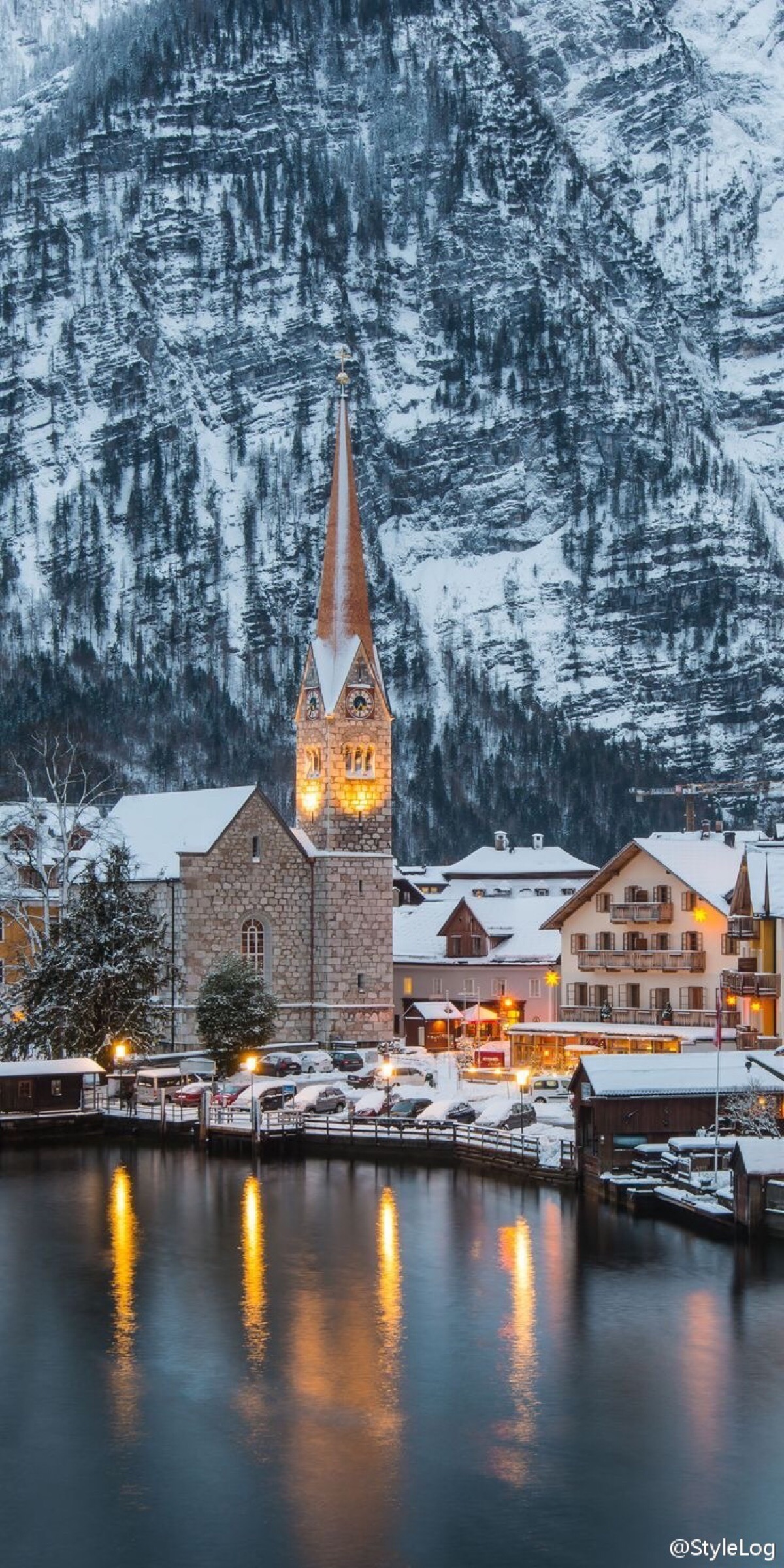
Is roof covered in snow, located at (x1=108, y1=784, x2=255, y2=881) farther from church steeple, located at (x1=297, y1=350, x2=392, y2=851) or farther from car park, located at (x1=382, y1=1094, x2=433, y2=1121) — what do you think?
car park, located at (x1=382, y1=1094, x2=433, y2=1121)

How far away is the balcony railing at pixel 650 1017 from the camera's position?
247 ft

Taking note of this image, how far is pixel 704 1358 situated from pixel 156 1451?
37.1 feet

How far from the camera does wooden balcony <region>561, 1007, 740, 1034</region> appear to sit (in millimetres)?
75188

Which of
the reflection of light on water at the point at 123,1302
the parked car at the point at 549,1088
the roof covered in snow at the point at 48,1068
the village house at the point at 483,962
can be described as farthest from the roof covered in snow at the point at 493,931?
the reflection of light on water at the point at 123,1302

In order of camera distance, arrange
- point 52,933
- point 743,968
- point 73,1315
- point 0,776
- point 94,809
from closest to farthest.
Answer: point 73,1315 < point 743,968 < point 52,933 < point 94,809 < point 0,776

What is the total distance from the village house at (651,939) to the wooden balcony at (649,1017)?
0.03 metres

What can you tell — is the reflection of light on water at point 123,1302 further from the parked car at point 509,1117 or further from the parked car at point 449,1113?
the parked car at point 509,1117

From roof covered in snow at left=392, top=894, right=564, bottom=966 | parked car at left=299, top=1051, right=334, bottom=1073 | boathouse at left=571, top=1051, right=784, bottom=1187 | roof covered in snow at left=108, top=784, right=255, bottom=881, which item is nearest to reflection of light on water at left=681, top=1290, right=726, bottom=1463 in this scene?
boathouse at left=571, top=1051, right=784, bottom=1187

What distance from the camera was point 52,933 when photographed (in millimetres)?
80312

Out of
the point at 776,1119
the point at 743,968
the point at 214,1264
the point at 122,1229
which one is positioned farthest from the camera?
the point at 743,968

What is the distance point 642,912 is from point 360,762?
1588 cm

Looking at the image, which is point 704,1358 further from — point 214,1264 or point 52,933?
point 52,933

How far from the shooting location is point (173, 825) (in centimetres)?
8688

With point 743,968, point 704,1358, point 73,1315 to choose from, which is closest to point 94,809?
point 743,968
